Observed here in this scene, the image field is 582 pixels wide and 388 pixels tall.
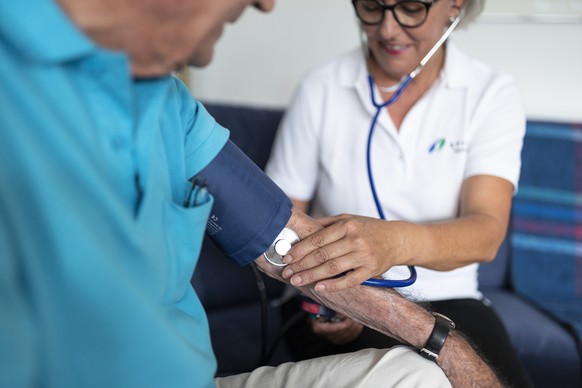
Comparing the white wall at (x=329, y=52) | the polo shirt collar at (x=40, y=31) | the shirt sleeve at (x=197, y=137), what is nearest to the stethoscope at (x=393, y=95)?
the shirt sleeve at (x=197, y=137)

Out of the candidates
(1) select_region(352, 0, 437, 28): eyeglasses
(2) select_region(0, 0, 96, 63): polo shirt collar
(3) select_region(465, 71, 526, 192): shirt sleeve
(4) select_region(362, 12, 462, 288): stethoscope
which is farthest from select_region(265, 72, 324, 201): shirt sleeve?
(2) select_region(0, 0, 96, 63): polo shirt collar

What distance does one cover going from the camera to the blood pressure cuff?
1.13 m

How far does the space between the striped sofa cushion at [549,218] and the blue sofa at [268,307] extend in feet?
0.05

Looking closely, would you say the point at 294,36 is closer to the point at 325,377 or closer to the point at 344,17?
the point at 344,17

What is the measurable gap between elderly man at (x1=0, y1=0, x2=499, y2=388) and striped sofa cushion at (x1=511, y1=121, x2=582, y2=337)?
1.65 metres

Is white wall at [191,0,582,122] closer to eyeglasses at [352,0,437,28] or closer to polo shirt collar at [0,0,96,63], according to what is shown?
eyeglasses at [352,0,437,28]

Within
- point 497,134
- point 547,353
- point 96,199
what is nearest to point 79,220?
point 96,199

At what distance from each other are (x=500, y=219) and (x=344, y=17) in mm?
1259

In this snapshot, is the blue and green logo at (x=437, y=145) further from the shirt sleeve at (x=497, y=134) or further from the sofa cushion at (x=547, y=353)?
the sofa cushion at (x=547, y=353)

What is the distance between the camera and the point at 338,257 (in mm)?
1203

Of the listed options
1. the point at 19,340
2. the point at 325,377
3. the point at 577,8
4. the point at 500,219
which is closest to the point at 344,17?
the point at 577,8

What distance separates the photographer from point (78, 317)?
0.77 metres

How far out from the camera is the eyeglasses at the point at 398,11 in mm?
1595

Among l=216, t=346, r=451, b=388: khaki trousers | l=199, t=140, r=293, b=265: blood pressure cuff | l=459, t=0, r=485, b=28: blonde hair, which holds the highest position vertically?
l=459, t=0, r=485, b=28: blonde hair
